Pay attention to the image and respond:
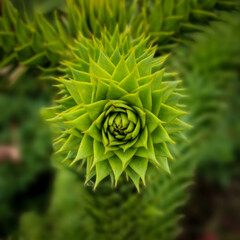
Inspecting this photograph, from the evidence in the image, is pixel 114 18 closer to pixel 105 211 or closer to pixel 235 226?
pixel 105 211

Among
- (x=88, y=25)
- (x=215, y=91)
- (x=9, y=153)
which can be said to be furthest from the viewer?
(x=9, y=153)

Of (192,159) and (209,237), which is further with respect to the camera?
(209,237)

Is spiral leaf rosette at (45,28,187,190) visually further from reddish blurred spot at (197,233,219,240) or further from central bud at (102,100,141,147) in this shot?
reddish blurred spot at (197,233,219,240)

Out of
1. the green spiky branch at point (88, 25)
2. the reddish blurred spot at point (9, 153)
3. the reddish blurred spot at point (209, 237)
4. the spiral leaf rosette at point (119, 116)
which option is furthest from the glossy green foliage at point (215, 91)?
the reddish blurred spot at point (9, 153)

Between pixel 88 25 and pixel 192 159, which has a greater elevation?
pixel 88 25

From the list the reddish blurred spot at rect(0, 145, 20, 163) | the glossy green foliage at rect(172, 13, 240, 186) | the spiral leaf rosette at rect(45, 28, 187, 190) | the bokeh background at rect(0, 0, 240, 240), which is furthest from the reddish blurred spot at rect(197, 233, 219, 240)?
the spiral leaf rosette at rect(45, 28, 187, 190)

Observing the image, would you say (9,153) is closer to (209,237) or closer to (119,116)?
(209,237)

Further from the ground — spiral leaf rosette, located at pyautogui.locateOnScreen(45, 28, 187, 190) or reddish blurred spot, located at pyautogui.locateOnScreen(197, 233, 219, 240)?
spiral leaf rosette, located at pyautogui.locateOnScreen(45, 28, 187, 190)

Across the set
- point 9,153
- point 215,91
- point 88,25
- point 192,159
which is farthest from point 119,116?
point 9,153
